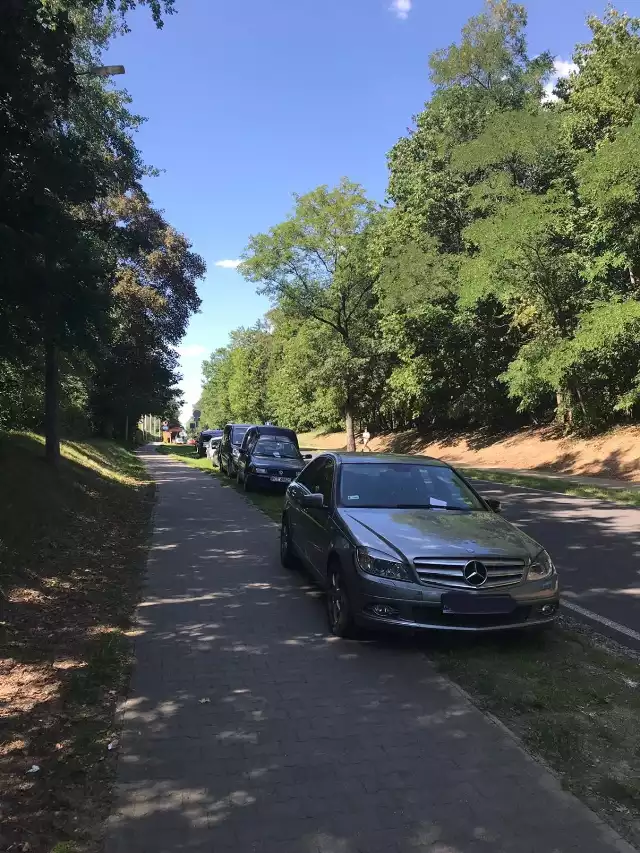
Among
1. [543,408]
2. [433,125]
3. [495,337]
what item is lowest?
[543,408]

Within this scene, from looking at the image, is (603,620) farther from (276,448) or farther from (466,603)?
(276,448)

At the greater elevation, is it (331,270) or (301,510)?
(331,270)

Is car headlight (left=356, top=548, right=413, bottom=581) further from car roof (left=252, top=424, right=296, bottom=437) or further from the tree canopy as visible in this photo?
the tree canopy

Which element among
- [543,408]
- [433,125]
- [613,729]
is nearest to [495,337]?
[543,408]

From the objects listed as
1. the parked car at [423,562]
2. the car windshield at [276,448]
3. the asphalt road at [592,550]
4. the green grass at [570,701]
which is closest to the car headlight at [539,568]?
the parked car at [423,562]

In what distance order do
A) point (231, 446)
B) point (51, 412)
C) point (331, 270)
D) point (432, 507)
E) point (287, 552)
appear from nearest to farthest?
point (432, 507)
point (287, 552)
point (51, 412)
point (231, 446)
point (331, 270)

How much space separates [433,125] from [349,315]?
1045cm

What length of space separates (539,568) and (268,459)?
11.8 metres

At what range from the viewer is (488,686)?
13.8 ft

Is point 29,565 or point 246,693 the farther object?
point 29,565

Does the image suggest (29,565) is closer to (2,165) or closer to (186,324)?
(2,165)

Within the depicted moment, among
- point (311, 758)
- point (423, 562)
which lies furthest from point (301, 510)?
point (311, 758)

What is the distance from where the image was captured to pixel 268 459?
16.3 meters

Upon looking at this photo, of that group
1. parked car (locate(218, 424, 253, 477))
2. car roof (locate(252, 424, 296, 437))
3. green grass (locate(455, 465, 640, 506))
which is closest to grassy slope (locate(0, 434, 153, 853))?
car roof (locate(252, 424, 296, 437))
